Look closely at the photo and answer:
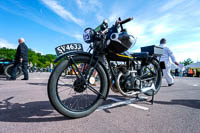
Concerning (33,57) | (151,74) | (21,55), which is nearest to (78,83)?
(151,74)

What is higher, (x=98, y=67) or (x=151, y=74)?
(x=98, y=67)

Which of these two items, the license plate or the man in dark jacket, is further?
the man in dark jacket

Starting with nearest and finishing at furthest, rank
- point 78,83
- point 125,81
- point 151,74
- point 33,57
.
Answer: point 78,83 < point 125,81 < point 151,74 < point 33,57

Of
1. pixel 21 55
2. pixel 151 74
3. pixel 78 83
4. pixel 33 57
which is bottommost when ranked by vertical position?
pixel 78 83

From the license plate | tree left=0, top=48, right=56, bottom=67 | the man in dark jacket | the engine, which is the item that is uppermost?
tree left=0, top=48, right=56, bottom=67

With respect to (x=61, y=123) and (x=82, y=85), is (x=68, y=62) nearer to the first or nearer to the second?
(x=82, y=85)

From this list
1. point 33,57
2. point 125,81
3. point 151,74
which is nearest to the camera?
point 125,81

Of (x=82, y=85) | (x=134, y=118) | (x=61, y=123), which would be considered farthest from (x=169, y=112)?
(x=61, y=123)

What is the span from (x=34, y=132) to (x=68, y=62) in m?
0.81

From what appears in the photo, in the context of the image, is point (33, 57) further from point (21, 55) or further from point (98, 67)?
point (98, 67)

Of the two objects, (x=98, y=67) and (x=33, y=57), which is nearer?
(x=98, y=67)

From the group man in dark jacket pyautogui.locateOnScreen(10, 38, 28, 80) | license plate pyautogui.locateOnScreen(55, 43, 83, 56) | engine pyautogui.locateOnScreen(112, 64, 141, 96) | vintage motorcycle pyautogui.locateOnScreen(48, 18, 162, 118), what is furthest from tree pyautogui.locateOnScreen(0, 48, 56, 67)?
engine pyautogui.locateOnScreen(112, 64, 141, 96)

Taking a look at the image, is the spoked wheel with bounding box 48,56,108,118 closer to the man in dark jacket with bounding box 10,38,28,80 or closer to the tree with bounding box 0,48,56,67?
the man in dark jacket with bounding box 10,38,28,80

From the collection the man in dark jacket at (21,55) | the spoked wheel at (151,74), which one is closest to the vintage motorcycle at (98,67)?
the spoked wheel at (151,74)
